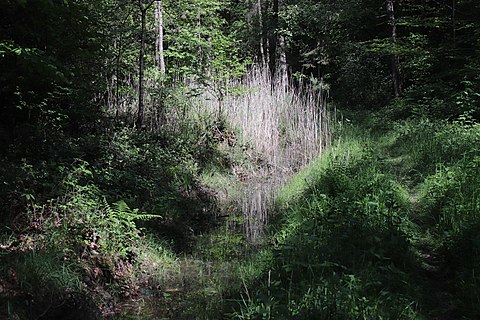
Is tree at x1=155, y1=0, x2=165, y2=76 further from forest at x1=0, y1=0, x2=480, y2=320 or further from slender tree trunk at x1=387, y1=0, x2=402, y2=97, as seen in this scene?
slender tree trunk at x1=387, y1=0, x2=402, y2=97

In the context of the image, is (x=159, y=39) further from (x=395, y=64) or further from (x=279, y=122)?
(x=395, y=64)

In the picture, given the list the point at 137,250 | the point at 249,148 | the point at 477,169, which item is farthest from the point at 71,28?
the point at 477,169

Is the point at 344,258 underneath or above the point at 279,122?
underneath

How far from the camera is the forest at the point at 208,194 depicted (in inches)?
108

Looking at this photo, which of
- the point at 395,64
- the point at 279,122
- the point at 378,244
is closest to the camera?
the point at 378,244

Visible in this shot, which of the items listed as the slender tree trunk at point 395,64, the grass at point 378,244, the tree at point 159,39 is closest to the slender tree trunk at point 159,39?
the tree at point 159,39

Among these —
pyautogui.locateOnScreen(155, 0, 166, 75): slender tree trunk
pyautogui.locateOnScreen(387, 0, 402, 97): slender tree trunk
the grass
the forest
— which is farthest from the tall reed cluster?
pyautogui.locateOnScreen(387, 0, 402, 97): slender tree trunk

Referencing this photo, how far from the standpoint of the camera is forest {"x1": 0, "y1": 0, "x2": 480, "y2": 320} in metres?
2.74

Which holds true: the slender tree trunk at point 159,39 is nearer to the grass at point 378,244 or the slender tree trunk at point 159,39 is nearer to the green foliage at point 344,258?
the grass at point 378,244

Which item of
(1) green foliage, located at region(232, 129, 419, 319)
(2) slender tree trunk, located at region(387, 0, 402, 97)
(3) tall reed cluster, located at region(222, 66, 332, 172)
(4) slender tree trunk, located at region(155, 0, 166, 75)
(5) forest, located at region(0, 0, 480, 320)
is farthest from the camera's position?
(2) slender tree trunk, located at region(387, 0, 402, 97)

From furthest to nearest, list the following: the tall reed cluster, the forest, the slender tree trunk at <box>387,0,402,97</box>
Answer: the slender tree trunk at <box>387,0,402,97</box> → the tall reed cluster → the forest

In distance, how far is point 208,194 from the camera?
6035 mm

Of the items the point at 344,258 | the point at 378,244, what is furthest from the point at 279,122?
the point at 344,258

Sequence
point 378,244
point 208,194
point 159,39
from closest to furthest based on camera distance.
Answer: point 378,244 → point 208,194 → point 159,39
